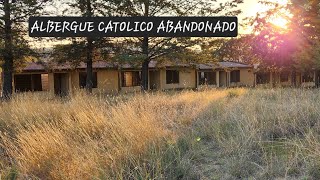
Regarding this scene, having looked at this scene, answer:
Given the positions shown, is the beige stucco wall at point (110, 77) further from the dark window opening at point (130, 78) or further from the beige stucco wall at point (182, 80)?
the beige stucco wall at point (182, 80)

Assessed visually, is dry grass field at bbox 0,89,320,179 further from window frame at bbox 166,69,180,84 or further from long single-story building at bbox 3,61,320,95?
window frame at bbox 166,69,180,84

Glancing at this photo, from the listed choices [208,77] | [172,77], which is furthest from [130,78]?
[208,77]

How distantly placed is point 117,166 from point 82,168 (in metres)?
0.40

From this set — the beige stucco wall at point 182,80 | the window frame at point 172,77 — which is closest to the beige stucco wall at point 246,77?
the beige stucco wall at point 182,80

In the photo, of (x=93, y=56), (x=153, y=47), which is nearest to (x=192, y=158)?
(x=153, y=47)

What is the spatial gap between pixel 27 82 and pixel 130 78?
8.57 metres

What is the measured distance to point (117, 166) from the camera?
3.88 meters

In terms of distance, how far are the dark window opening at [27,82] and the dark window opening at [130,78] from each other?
23.0ft

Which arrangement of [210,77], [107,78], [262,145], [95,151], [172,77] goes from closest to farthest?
[95,151]
[262,145]
[107,78]
[172,77]
[210,77]

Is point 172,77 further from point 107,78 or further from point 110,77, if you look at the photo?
point 107,78

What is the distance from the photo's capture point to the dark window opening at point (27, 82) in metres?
25.2

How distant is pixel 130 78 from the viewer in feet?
97.0

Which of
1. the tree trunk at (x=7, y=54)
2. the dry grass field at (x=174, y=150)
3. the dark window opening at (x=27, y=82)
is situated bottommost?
the dry grass field at (x=174, y=150)

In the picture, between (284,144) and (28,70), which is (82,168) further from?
(28,70)
